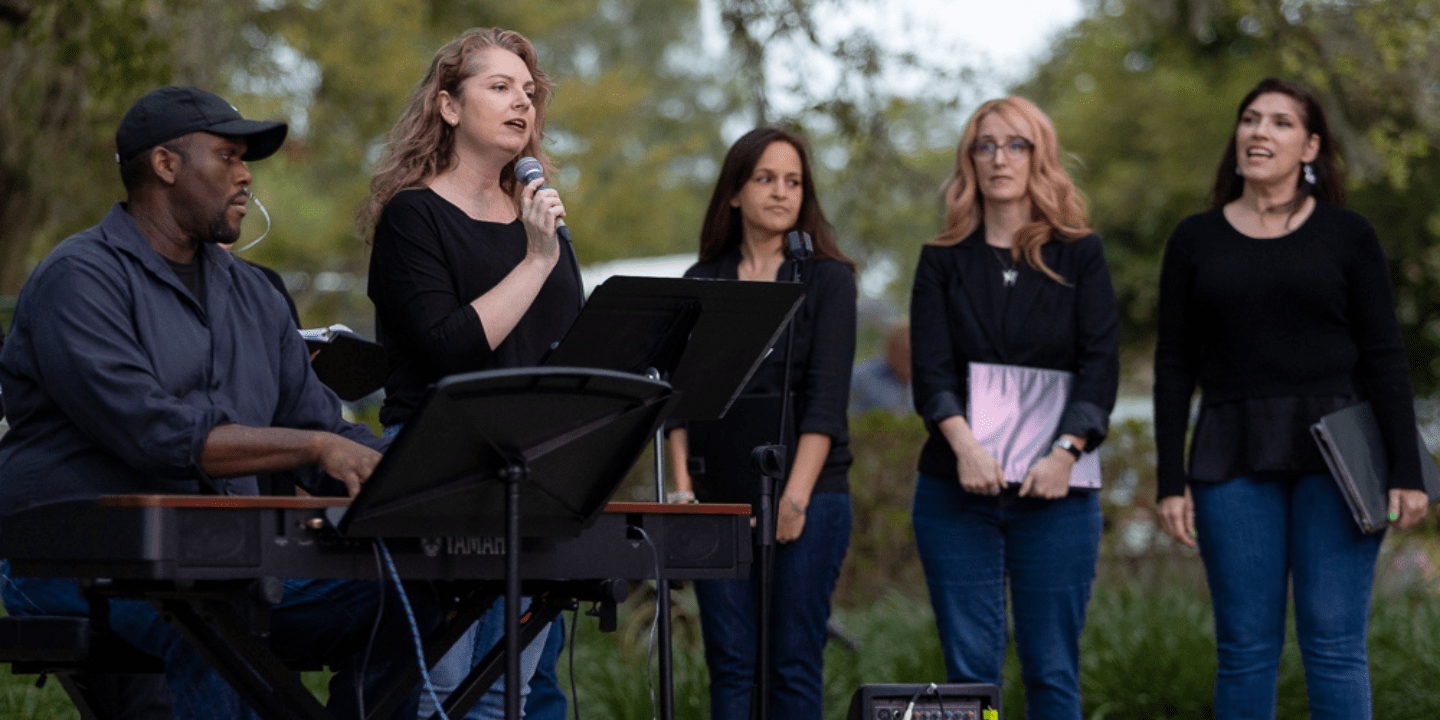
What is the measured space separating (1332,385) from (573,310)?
2252 mm

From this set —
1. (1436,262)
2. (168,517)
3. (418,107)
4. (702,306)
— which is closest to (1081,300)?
(702,306)

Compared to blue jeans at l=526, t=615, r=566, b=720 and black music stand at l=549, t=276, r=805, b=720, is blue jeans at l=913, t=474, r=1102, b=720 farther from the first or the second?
blue jeans at l=526, t=615, r=566, b=720

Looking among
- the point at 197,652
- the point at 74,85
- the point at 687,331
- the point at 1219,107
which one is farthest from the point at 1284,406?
the point at 1219,107

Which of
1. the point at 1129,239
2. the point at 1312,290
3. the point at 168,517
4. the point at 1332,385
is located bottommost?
the point at 168,517

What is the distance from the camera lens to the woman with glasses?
4406 mm

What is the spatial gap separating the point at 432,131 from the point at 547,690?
4.77 feet

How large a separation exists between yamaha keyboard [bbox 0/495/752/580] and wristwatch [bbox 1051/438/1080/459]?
1441 millimetres

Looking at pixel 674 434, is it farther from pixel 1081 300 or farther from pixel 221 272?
pixel 221 272

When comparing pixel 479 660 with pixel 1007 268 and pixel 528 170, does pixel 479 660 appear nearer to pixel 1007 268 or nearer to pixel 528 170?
pixel 528 170

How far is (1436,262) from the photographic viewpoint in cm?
1248

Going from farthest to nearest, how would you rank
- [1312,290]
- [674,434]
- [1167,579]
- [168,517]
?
[1167,579] < [674,434] < [1312,290] < [168,517]

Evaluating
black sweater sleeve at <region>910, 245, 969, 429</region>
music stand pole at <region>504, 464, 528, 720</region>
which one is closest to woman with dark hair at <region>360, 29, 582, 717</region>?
music stand pole at <region>504, 464, 528, 720</region>

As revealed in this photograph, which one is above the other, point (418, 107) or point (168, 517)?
point (418, 107)

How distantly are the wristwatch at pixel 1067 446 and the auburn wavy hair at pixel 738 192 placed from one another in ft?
2.82
